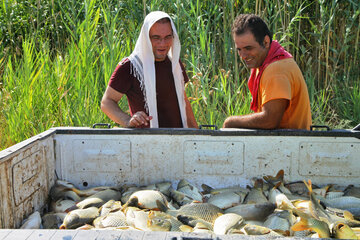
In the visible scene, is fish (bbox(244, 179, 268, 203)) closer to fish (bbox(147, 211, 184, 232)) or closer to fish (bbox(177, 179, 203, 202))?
fish (bbox(177, 179, 203, 202))

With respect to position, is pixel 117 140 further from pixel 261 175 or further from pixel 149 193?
pixel 261 175

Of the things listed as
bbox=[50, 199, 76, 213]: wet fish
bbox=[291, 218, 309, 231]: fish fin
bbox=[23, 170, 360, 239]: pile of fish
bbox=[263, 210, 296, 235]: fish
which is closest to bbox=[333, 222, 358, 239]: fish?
bbox=[23, 170, 360, 239]: pile of fish

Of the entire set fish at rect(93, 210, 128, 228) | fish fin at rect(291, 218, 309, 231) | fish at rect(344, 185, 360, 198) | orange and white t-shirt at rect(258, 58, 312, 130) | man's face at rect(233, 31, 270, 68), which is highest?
man's face at rect(233, 31, 270, 68)

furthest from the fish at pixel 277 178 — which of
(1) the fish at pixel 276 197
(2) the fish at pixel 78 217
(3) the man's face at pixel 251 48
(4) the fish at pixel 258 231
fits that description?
(2) the fish at pixel 78 217

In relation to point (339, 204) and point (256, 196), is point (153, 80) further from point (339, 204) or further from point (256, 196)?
point (339, 204)

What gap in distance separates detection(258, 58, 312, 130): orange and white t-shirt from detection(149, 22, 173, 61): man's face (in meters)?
0.78

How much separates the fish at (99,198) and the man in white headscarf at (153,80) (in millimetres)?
525

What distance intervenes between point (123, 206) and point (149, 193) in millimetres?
168

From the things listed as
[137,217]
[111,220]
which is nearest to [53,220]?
[111,220]

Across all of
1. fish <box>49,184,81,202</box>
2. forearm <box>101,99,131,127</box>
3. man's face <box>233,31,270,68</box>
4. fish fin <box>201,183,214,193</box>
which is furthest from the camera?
forearm <box>101,99,131,127</box>

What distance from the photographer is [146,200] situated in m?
2.17

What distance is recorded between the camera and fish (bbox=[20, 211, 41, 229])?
2039mm

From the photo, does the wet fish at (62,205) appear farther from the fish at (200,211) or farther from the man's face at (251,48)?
the man's face at (251,48)

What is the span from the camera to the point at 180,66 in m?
3.05
